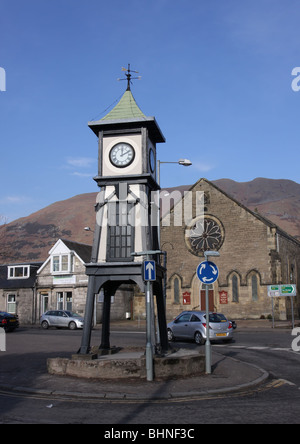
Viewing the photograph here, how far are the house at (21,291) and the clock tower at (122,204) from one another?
1258 inches

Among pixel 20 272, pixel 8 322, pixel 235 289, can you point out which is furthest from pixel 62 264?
pixel 235 289

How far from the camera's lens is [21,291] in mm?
44688

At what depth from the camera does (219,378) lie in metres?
11.2

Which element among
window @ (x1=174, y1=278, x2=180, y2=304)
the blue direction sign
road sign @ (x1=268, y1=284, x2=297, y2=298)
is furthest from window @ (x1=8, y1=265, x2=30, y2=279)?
the blue direction sign

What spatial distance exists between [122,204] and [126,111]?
3.04 meters

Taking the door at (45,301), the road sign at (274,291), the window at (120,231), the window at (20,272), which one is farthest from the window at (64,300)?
the window at (120,231)

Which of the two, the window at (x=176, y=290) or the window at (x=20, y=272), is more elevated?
the window at (x=20, y=272)

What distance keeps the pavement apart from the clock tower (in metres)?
2.51

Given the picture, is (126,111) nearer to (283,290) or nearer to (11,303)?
(283,290)

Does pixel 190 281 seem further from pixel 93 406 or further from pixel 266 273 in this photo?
pixel 93 406

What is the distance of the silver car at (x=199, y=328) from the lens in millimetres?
21266

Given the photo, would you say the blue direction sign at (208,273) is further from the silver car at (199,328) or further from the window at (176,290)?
the window at (176,290)

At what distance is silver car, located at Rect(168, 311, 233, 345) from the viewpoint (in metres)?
21.3
